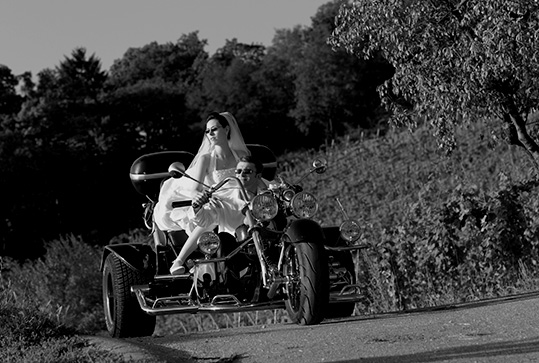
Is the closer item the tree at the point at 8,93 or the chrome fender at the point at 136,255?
the chrome fender at the point at 136,255

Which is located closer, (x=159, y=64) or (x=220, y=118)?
(x=220, y=118)

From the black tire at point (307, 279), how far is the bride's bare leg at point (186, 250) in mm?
1182

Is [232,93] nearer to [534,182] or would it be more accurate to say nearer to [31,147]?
[31,147]

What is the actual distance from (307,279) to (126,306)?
2.52 m

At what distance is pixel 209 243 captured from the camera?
1005 centimetres

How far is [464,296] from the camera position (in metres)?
15.3

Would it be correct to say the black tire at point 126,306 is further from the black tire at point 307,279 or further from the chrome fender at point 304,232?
the chrome fender at point 304,232

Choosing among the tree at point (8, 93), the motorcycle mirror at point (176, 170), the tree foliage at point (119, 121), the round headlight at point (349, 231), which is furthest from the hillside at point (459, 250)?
the tree at point (8, 93)

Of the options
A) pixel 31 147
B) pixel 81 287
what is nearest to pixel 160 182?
pixel 81 287

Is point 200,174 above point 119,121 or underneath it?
underneath

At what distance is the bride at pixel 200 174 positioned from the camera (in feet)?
35.5

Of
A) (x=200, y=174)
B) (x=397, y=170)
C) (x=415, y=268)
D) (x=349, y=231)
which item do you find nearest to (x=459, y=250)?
(x=415, y=268)

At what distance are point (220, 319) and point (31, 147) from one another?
3871 cm

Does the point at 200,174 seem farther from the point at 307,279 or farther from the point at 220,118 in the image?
the point at 307,279
